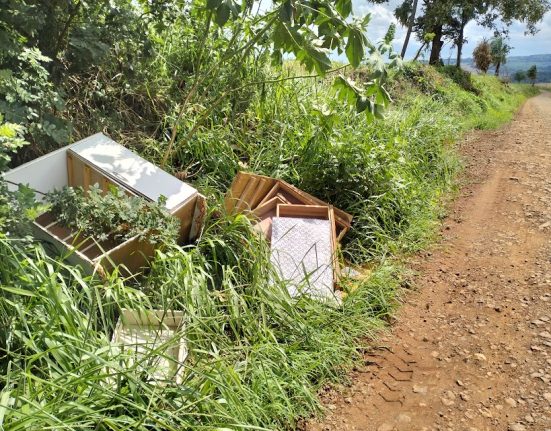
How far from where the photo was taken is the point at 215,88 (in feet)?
15.3

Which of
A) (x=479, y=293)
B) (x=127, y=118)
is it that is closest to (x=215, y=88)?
(x=127, y=118)

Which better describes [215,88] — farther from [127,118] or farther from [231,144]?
[127,118]

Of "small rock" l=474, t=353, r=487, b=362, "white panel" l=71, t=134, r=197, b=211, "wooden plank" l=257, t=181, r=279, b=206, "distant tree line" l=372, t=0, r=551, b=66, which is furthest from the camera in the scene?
"distant tree line" l=372, t=0, r=551, b=66

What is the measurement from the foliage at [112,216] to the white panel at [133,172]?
6.4 inches

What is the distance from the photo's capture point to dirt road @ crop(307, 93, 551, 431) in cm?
258

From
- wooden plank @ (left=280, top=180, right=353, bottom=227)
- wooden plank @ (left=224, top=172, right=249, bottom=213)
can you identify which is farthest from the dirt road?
wooden plank @ (left=224, top=172, right=249, bottom=213)

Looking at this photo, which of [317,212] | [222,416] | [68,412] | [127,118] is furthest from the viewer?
[127,118]

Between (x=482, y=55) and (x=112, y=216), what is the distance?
23984 mm

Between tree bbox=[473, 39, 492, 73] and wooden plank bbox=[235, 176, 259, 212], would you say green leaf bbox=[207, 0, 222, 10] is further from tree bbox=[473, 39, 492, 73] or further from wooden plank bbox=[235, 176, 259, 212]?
tree bbox=[473, 39, 492, 73]

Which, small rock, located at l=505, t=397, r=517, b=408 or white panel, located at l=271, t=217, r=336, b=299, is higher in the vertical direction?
white panel, located at l=271, t=217, r=336, b=299

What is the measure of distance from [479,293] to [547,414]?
3.81 feet

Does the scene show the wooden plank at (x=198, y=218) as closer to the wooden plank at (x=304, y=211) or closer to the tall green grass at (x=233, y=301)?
the tall green grass at (x=233, y=301)

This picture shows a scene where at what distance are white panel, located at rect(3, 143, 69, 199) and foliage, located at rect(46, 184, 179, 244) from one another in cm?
23

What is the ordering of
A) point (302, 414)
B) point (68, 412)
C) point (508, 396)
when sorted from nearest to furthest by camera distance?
point (68, 412) → point (302, 414) → point (508, 396)
